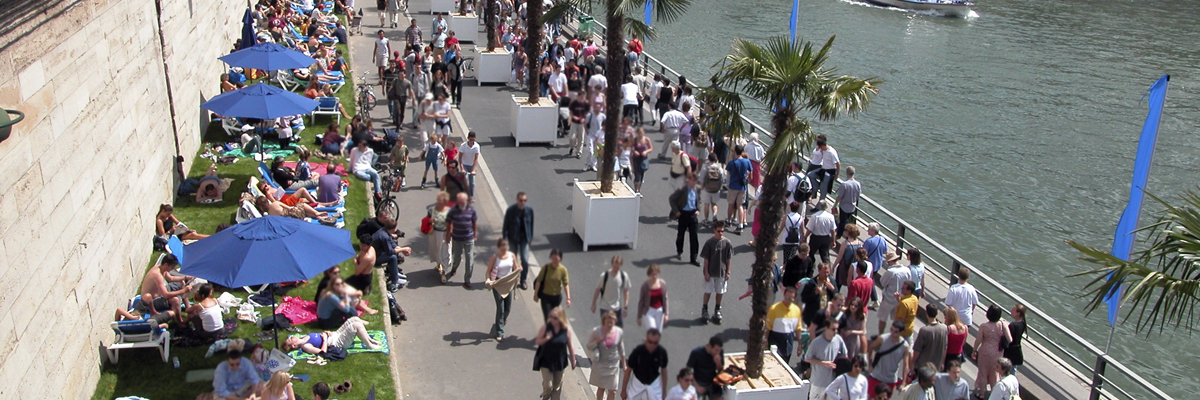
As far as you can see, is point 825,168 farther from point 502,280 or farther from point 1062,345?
point 502,280

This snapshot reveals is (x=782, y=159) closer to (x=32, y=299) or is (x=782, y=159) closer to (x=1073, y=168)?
(x=32, y=299)

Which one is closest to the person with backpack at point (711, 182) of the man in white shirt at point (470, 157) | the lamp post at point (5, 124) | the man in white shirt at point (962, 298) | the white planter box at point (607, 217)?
the white planter box at point (607, 217)

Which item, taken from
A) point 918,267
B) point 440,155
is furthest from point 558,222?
point 918,267

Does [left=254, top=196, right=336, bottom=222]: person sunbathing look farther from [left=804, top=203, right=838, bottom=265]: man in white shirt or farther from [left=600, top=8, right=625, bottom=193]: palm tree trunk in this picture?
[left=804, top=203, right=838, bottom=265]: man in white shirt

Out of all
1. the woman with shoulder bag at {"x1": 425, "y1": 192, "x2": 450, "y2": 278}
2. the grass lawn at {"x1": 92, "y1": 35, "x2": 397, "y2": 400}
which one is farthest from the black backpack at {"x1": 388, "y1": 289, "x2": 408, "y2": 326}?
the woman with shoulder bag at {"x1": 425, "y1": 192, "x2": 450, "y2": 278}

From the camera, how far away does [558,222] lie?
55.1ft

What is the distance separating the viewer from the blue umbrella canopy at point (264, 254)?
1058 cm

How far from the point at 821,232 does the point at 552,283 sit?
470 centimetres

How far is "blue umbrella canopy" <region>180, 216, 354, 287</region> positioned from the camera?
10578 mm

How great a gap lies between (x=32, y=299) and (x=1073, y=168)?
26.8 m

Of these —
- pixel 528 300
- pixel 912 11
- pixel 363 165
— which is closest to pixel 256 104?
pixel 363 165

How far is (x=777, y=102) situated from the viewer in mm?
10328

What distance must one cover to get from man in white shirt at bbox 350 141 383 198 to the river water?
1257cm

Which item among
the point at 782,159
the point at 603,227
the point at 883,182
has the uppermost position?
the point at 782,159
